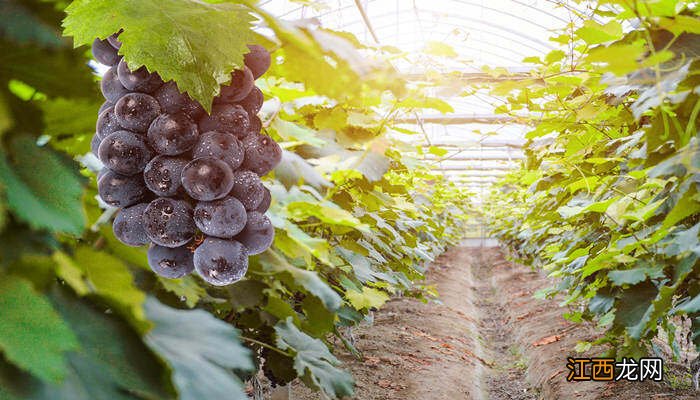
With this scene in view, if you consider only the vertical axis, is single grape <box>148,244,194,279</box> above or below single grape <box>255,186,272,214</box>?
below

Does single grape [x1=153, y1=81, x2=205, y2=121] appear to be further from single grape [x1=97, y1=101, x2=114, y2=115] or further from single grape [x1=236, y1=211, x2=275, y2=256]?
single grape [x1=236, y1=211, x2=275, y2=256]

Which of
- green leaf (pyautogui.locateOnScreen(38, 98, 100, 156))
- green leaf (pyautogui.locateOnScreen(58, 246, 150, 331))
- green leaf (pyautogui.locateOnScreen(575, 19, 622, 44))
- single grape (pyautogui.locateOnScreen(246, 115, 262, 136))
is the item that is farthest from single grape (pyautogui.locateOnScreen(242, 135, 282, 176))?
green leaf (pyautogui.locateOnScreen(575, 19, 622, 44))

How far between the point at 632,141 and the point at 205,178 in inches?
72.6

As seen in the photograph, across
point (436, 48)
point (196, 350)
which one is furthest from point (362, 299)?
point (196, 350)

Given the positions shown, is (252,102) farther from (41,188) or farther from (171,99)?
(41,188)

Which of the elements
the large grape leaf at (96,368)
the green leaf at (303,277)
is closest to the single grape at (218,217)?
the green leaf at (303,277)

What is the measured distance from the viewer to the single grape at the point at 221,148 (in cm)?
94

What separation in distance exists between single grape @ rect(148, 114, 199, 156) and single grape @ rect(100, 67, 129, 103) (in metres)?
0.07

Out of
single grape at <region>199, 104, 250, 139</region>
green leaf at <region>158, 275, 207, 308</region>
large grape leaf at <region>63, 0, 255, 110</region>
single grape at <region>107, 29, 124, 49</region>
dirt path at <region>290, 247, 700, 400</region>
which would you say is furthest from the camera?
dirt path at <region>290, 247, 700, 400</region>

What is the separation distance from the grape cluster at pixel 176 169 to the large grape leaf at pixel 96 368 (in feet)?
1.37

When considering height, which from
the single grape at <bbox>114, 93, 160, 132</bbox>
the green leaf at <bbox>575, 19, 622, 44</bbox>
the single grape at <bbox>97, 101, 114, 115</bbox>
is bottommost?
the single grape at <bbox>97, 101, 114, 115</bbox>

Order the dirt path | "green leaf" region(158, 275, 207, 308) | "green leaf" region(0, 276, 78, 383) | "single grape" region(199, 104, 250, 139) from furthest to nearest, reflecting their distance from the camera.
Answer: the dirt path, "green leaf" region(158, 275, 207, 308), "single grape" region(199, 104, 250, 139), "green leaf" region(0, 276, 78, 383)

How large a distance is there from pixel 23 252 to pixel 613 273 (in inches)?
85.2

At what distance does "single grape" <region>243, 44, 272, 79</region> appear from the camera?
0.93 metres
